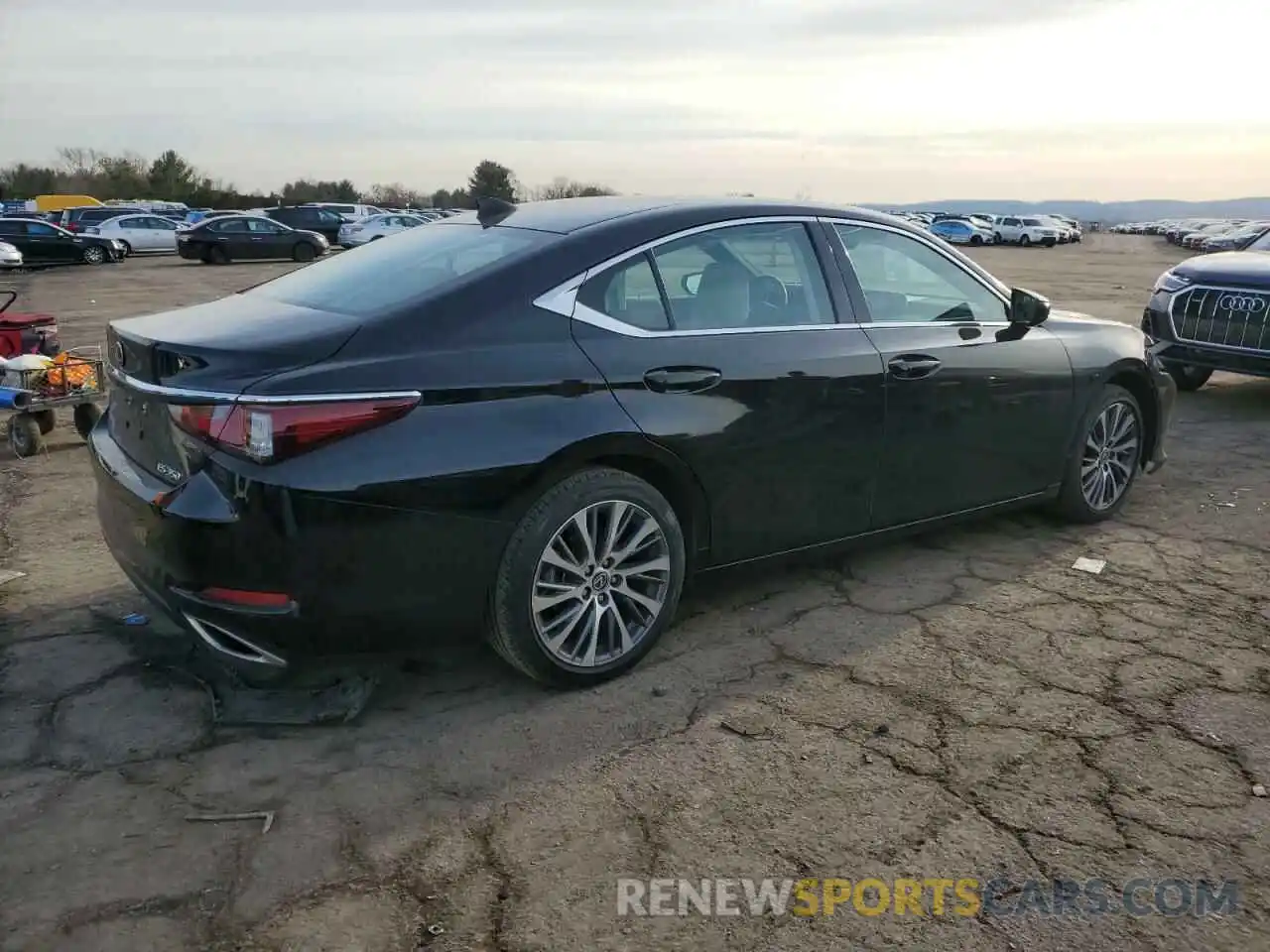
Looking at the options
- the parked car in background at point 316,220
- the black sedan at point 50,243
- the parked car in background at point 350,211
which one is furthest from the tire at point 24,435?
the parked car in background at point 316,220

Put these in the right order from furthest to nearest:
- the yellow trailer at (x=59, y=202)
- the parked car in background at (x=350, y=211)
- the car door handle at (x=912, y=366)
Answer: the yellow trailer at (x=59, y=202)
the parked car in background at (x=350, y=211)
the car door handle at (x=912, y=366)

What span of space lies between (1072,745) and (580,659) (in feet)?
5.25

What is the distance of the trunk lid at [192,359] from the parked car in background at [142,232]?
33.4 m

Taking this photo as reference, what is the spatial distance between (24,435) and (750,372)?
531 centimetres

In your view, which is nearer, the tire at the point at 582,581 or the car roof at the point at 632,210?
the tire at the point at 582,581

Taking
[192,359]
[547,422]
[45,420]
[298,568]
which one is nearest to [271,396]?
[192,359]

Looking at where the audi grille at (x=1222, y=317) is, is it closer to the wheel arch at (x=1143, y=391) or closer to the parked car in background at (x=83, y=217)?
the wheel arch at (x=1143, y=391)

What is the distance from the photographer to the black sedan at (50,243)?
91.8 ft

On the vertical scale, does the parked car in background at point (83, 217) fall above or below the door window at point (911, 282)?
above

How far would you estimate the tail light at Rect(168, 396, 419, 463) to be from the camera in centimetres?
283

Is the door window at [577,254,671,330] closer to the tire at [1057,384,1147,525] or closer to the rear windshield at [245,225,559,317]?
the rear windshield at [245,225,559,317]

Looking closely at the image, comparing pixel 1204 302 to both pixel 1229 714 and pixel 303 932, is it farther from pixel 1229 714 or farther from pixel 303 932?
pixel 303 932

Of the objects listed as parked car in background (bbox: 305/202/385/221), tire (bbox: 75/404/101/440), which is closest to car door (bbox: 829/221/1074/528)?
tire (bbox: 75/404/101/440)

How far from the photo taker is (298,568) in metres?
2.90
